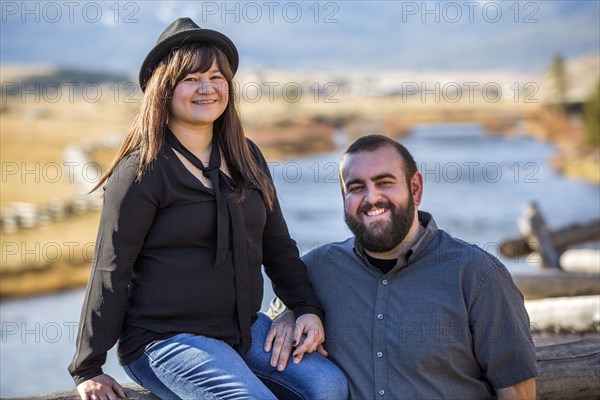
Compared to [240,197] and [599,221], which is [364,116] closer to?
[599,221]

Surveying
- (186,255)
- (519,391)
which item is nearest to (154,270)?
(186,255)

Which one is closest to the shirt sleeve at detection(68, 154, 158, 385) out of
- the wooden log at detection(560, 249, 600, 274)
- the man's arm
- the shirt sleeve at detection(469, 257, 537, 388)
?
the shirt sleeve at detection(469, 257, 537, 388)

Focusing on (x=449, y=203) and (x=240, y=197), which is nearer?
(x=240, y=197)

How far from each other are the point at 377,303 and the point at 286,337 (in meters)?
0.34

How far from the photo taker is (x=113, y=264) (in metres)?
2.54

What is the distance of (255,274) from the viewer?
279 centimetres

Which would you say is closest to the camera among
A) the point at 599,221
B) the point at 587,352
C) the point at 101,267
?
the point at 101,267

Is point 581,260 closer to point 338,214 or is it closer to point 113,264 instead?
point 113,264

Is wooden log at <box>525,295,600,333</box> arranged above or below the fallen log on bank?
below

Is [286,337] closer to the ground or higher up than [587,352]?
higher up

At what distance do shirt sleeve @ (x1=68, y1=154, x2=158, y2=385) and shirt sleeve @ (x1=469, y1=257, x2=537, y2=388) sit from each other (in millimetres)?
1117

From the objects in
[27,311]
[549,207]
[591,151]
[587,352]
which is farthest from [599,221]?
[591,151]

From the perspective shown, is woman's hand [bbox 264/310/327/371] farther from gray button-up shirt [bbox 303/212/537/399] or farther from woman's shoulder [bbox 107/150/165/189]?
woman's shoulder [bbox 107/150/165/189]

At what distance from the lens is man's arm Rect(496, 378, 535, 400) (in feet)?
8.72
